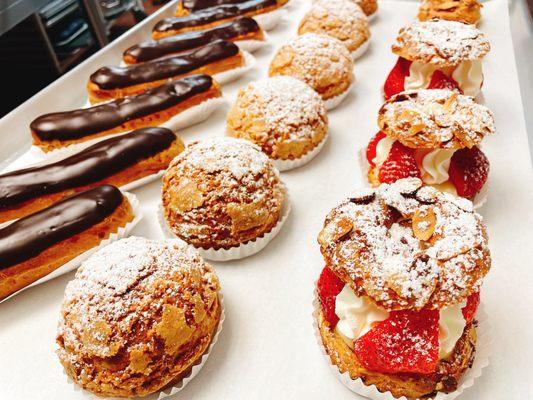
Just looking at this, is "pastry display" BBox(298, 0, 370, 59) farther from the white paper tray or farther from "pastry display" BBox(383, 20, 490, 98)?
"pastry display" BBox(383, 20, 490, 98)

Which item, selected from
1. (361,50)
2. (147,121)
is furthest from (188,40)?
(361,50)

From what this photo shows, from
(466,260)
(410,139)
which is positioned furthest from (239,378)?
(410,139)

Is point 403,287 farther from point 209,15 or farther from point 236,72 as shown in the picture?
point 209,15

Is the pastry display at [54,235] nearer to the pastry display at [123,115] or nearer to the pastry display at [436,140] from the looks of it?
the pastry display at [123,115]

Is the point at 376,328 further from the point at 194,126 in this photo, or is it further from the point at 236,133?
the point at 194,126

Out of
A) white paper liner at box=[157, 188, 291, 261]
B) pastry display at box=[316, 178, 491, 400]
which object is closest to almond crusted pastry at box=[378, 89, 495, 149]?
pastry display at box=[316, 178, 491, 400]

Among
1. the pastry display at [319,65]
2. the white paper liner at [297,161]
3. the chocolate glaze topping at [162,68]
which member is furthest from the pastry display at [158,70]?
the white paper liner at [297,161]
